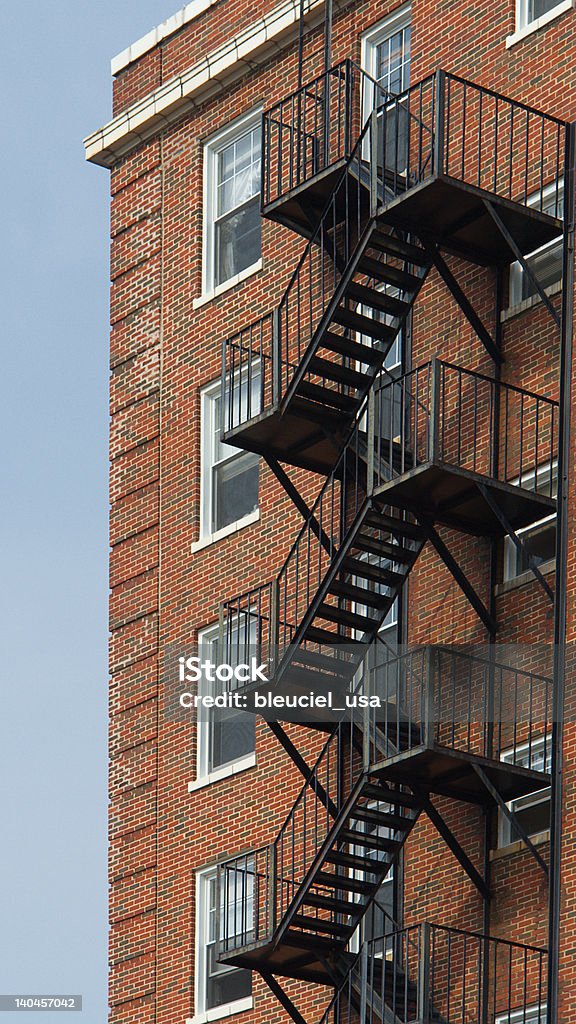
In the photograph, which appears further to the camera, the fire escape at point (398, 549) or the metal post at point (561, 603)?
the fire escape at point (398, 549)

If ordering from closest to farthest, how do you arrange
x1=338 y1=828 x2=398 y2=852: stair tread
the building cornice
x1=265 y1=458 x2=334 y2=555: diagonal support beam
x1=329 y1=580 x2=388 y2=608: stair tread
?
x1=338 y1=828 x2=398 y2=852: stair tread
x1=329 y1=580 x2=388 y2=608: stair tread
x1=265 y1=458 x2=334 y2=555: diagonal support beam
the building cornice

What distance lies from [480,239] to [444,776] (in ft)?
19.6

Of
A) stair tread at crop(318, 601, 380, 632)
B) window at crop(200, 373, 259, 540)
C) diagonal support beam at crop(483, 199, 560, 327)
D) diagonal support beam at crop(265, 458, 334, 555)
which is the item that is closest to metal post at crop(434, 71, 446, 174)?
diagonal support beam at crop(483, 199, 560, 327)

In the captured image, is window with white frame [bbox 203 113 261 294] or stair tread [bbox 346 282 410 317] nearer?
stair tread [bbox 346 282 410 317]

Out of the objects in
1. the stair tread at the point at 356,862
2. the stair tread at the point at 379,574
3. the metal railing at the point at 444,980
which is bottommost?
the metal railing at the point at 444,980

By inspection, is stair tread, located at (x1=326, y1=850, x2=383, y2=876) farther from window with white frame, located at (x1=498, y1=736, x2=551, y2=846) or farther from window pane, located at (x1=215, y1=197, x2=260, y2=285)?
window pane, located at (x1=215, y1=197, x2=260, y2=285)

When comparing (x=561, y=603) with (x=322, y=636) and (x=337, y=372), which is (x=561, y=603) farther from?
(x=337, y=372)

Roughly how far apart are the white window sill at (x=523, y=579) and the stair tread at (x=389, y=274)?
3428 millimetres

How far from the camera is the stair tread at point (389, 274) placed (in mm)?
25312

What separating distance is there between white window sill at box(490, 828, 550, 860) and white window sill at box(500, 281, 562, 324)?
5.66 m

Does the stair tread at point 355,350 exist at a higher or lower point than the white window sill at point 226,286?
lower

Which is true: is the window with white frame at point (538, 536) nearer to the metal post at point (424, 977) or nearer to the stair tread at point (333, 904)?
the stair tread at point (333, 904)

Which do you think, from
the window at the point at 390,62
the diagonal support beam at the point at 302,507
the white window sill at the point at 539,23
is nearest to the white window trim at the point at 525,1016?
the diagonal support beam at the point at 302,507

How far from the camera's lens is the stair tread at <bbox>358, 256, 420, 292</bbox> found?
83.0 ft
